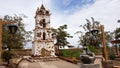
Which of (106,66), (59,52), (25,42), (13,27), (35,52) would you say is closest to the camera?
(13,27)

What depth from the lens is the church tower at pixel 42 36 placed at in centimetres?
2123

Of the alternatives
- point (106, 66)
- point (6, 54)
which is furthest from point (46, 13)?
point (106, 66)

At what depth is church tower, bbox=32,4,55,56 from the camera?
21234 mm

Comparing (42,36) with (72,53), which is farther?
(42,36)

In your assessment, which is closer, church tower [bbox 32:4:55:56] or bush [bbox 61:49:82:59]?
bush [bbox 61:49:82:59]

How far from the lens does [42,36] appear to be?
72.2ft

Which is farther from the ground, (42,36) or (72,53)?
(42,36)

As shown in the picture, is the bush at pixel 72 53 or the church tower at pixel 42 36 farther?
the church tower at pixel 42 36

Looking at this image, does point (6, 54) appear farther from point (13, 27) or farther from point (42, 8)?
point (13, 27)

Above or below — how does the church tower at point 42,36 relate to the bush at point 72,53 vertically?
above

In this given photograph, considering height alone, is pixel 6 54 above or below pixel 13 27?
below

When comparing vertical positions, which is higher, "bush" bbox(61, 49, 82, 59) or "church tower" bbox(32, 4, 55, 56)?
"church tower" bbox(32, 4, 55, 56)

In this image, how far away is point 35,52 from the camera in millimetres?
20969

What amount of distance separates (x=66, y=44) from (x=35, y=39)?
566cm
